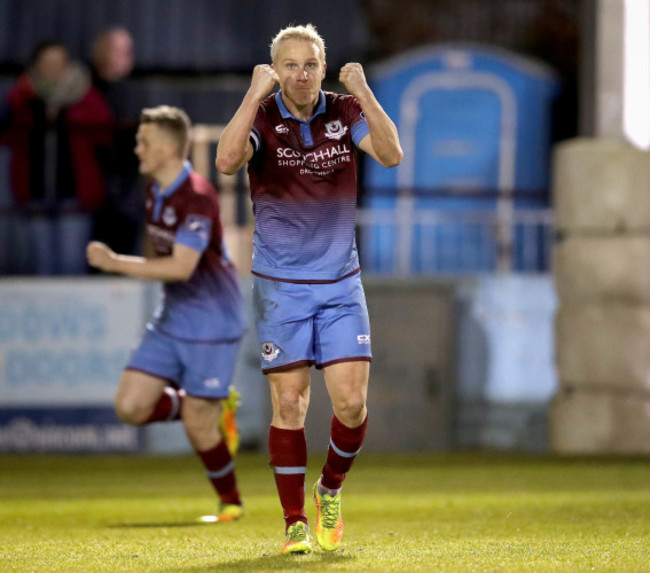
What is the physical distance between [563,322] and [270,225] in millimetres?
8079

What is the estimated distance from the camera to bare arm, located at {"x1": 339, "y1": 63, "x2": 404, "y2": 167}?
18.6 feet

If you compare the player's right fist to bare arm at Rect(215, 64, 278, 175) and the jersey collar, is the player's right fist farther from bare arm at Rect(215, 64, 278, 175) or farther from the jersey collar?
Answer: the jersey collar

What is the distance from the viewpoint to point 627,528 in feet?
22.6

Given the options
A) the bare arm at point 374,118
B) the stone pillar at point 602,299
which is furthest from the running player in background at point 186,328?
the stone pillar at point 602,299

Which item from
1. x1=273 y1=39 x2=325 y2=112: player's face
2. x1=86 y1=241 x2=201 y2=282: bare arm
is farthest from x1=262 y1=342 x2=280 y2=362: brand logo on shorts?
x1=86 y1=241 x2=201 y2=282: bare arm

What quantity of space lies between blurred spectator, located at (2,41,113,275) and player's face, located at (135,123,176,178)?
6.53 m

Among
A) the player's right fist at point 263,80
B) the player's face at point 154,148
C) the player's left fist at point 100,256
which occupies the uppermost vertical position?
the player's right fist at point 263,80

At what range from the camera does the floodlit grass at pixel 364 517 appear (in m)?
5.60

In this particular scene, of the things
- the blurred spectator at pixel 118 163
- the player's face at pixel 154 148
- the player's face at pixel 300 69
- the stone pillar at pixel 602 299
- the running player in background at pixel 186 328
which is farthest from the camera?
the blurred spectator at pixel 118 163

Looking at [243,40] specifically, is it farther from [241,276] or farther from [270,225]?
[270,225]

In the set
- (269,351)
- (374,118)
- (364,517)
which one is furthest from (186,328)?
(374,118)

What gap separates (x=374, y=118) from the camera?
5.71 m

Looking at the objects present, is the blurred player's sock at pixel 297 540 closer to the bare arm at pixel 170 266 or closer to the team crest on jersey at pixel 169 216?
the bare arm at pixel 170 266

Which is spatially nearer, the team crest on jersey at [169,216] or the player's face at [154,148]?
the team crest on jersey at [169,216]
